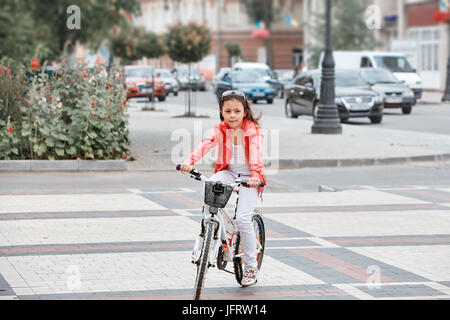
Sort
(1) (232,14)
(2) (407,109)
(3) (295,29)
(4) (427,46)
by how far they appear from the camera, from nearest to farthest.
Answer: (2) (407,109) < (4) (427,46) < (3) (295,29) < (1) (232,14)

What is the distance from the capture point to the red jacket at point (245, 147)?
24.3 feet

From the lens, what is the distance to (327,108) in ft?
77.7

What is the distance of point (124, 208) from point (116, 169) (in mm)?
4817

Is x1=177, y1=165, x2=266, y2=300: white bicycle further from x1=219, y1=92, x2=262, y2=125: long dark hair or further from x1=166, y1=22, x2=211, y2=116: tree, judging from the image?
x1=166, y1=22, x2=211, y2=116: tree

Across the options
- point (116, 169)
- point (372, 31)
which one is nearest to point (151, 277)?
point (116, 169)

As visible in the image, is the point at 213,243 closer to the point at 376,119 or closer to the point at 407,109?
the point at 376,119

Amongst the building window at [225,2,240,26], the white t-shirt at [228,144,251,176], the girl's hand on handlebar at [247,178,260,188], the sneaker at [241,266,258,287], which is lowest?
the sneaker at [241,266,258,287]

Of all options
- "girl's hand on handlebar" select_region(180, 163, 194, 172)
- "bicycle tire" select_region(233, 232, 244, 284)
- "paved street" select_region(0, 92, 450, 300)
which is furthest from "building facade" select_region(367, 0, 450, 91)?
"girl's hand on handlebar" select_region(180, 163, 194, 172)

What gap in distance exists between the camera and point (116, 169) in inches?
664

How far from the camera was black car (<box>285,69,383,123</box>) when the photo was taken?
29.4 metres

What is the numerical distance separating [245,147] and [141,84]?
37.3m

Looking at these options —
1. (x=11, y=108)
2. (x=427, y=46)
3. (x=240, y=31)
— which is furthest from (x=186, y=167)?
(x=240, y=31)

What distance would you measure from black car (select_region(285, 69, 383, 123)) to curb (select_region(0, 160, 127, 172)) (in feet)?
43.6
